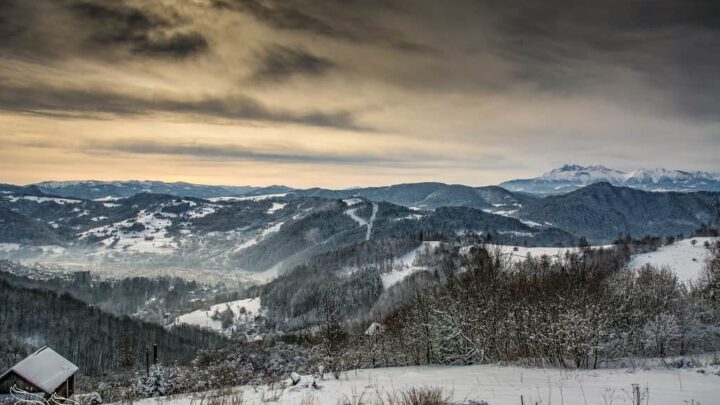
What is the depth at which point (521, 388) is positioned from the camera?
1106cm

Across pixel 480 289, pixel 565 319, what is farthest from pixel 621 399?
pixel 480 289

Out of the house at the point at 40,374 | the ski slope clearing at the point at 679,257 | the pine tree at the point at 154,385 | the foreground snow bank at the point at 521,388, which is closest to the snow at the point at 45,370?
the house at the point at 40,374

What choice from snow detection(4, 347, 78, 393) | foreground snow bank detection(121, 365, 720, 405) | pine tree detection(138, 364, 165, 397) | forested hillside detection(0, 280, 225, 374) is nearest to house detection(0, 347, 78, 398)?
snow detection(4, 347, 78, 393)

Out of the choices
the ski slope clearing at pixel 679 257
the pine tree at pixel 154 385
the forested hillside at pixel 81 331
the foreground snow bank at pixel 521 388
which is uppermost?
the foreground snow bank at pixel 521 388

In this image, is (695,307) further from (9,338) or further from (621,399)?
(9,338)

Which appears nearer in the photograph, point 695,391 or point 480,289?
point 695,391

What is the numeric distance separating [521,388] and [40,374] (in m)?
40.4

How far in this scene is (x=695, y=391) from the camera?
32.6 feet

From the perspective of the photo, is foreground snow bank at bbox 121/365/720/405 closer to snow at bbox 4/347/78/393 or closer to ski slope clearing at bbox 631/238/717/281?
snow at bbox 4/347/78/393

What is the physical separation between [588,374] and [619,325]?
7619 millimetres

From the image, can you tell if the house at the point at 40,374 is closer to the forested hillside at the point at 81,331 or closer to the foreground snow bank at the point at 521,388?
the foreground snow bank at the point at 521,388

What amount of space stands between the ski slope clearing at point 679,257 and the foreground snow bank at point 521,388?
154 m

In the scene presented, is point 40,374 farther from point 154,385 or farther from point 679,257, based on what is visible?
point 679,257

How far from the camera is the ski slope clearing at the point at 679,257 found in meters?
143
